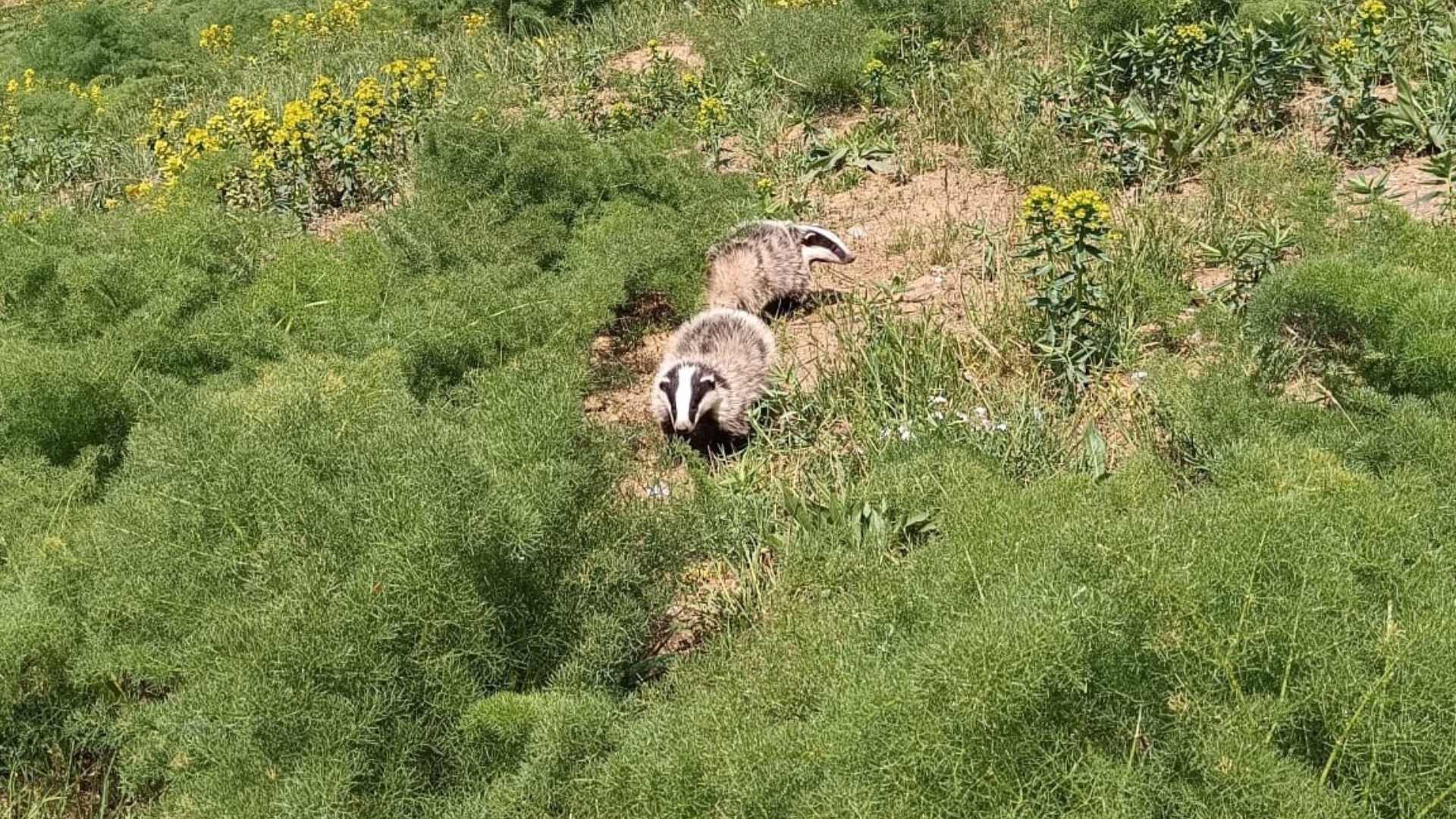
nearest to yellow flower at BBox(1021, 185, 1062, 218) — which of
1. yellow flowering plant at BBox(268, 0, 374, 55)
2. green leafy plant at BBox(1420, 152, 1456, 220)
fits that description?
green leafy plant at BBox(1420, 152, 1456, 220)

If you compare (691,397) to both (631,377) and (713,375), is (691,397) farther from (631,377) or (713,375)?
(631,377)

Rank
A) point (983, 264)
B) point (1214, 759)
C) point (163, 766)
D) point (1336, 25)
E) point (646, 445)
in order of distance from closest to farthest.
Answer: point (1214, 759) → point (163, 766) → point (646, 445) → point (983, 264) → point (1336, 25)

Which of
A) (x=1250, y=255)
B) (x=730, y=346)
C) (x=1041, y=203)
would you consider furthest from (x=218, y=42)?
(x=1250, y=255)

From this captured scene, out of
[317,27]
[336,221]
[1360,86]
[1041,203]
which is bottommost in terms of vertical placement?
[317,27]

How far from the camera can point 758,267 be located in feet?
21.2

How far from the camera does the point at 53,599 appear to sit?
3.69m

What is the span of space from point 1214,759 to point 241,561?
2.39m

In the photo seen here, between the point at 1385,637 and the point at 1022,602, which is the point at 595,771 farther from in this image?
the point at 1385,637

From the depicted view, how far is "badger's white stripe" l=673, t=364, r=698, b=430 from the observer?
17.4 ft

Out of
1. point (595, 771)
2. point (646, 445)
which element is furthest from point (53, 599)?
point (646, 445)

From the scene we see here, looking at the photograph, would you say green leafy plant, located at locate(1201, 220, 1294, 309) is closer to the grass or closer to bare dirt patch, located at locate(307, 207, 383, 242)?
the grass

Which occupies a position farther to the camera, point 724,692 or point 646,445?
point 646,445

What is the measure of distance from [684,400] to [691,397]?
33mm

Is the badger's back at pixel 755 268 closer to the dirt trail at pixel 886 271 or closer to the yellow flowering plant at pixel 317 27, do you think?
the dirt trail at pixel 886 271
